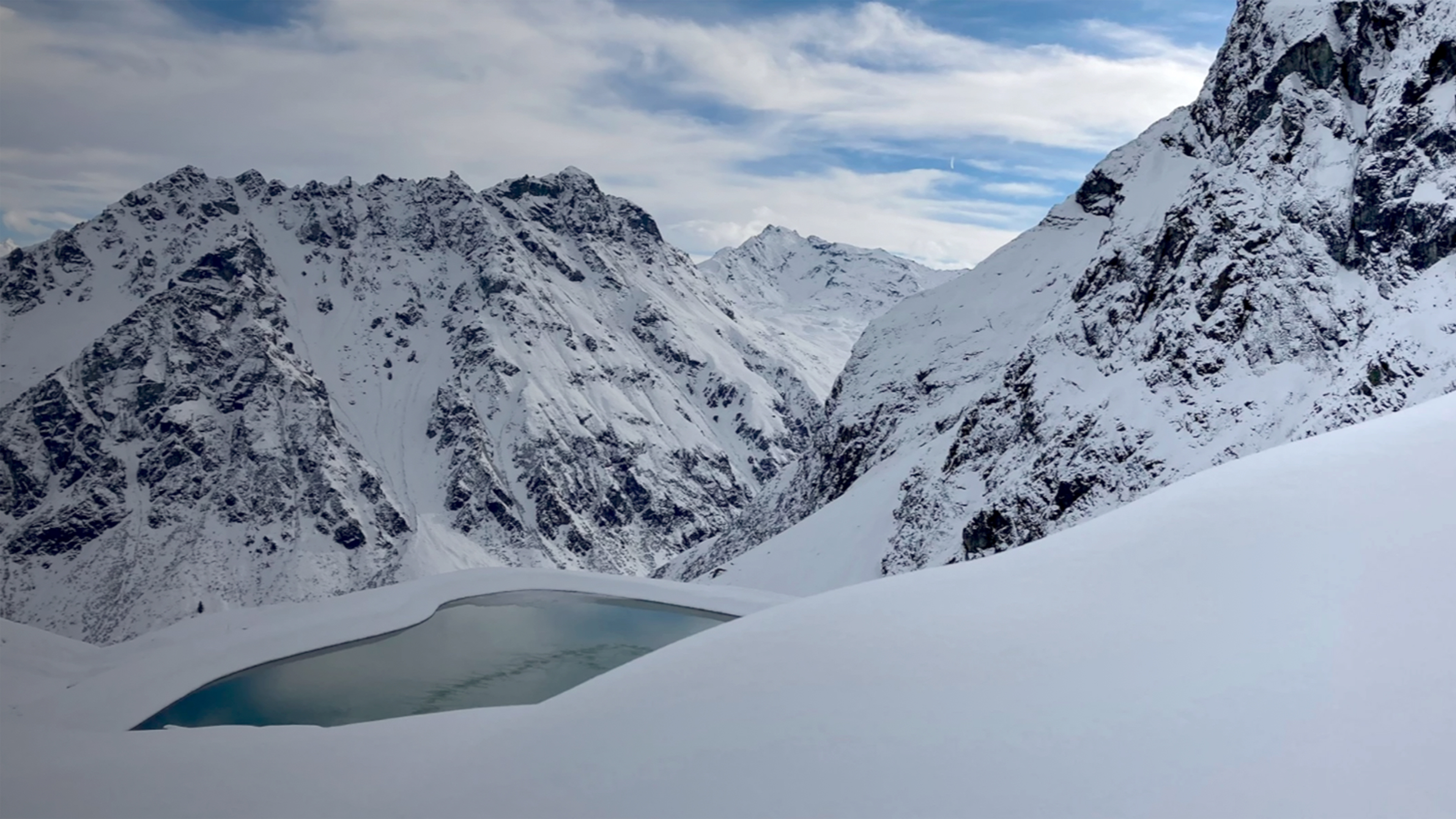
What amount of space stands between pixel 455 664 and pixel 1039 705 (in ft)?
49.7

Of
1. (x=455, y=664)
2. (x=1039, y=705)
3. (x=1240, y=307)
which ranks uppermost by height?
(x=1240, y=307)

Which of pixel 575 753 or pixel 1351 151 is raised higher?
pixel 1351 151

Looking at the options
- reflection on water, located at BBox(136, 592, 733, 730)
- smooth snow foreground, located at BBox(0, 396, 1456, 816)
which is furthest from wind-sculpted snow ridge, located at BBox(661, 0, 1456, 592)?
smooth snow foreground, located at BBox(0, 396, 1456, 816)

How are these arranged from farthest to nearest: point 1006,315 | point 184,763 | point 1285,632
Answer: point 1006,315
point 184,763
point 1285,632

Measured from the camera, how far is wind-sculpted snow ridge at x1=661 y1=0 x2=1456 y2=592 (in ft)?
117

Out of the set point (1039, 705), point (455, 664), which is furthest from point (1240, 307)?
point (1039, 705)

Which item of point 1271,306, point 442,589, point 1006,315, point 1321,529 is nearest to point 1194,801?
point 1321,529

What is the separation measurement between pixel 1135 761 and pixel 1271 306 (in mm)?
40000

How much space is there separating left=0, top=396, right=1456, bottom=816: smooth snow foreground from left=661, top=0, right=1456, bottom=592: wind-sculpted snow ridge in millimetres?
28212

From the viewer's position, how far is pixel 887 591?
368 inches

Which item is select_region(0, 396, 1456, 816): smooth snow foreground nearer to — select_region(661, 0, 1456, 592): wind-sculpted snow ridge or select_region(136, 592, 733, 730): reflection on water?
select_region(136, 592, 733, 730): reflection on water

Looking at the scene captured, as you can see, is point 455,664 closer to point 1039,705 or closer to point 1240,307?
point 1039,705

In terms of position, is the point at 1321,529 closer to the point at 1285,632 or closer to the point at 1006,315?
the point at 1285,632

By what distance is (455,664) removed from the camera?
762 inches
